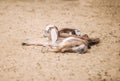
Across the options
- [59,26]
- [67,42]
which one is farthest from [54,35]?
[59,26]

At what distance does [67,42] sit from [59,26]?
185 centimetres

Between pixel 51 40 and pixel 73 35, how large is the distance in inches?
20.8

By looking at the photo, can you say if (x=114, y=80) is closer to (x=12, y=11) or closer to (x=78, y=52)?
(x=78, y=52)

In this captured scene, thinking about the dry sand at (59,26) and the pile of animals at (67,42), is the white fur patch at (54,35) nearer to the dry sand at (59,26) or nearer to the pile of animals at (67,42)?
the pile of animals at (67,42)

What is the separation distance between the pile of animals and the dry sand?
121 mm

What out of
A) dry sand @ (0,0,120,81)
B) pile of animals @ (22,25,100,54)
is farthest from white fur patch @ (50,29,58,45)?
dry sand @ (0,0,120,81)

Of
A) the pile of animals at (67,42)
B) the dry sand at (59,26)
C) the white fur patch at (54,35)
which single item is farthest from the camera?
the white fur patch at (54,35)

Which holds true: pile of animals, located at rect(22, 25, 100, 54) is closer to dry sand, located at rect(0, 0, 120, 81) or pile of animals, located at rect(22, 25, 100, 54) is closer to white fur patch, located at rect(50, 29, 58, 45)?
white fur patch, located at rect(50, 29, 58, 45)

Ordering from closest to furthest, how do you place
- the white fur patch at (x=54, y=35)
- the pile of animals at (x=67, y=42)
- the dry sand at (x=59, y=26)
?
the dry sand at (x=59, y=26), the pile of animals at (x=67, y=42), the white fur patch at (x=54, y=35)

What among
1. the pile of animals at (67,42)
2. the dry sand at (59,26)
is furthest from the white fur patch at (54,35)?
the dry sand at (59,26)

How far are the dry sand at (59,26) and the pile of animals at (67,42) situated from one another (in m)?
0.12

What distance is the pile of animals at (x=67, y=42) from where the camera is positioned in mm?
5758

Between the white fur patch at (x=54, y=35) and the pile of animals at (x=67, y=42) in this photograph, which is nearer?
the pile of animals at (x=67, y=42)

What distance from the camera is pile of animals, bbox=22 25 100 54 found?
5.76 m
